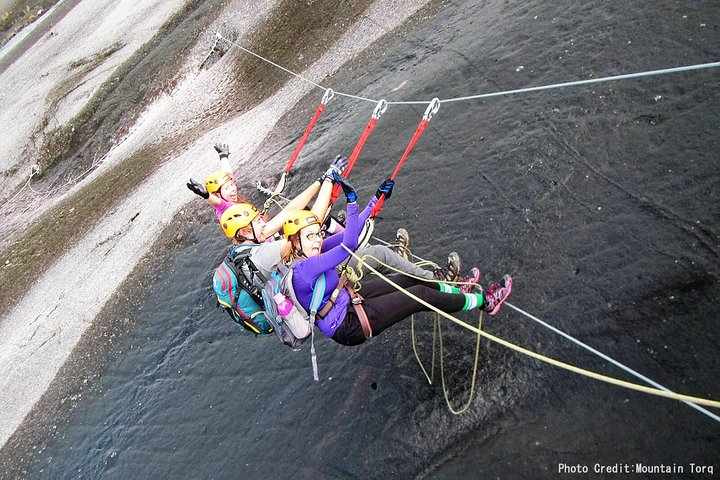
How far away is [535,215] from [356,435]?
3445 millimetres

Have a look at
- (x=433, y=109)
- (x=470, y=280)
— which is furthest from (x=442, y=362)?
(x=433, y=109)

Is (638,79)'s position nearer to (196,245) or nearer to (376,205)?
(376,205)

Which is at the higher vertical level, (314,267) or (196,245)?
(314,267)

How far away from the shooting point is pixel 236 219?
6.48 m

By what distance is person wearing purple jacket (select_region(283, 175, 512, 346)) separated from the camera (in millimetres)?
5125

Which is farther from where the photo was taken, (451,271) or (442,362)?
(451,271)

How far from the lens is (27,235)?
1499 centimetres

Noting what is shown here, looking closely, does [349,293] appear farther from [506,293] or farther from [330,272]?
[506,293]

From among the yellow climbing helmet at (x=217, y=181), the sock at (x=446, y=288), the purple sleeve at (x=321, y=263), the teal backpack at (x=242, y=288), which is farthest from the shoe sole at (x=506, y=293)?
the yellow climbing helmet at (x=217, y=181)

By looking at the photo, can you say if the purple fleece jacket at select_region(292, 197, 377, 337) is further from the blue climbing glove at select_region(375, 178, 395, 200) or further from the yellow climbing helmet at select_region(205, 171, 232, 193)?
the yellow climbing helmet at select_region(205, 171, 232, 193)

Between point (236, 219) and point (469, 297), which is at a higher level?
point (236, 219)

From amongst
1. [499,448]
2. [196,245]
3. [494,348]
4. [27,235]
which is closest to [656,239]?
[494,348]

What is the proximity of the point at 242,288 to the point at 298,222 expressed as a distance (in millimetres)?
1023

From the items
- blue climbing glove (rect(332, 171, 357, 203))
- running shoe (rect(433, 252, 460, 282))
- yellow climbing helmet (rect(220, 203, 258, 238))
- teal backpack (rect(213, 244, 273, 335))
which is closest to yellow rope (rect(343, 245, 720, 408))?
blue climbing glove (rect(332, 171, 357, 203))
